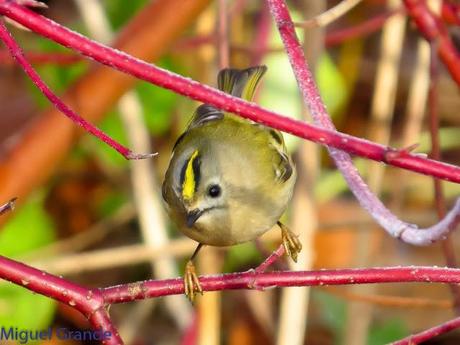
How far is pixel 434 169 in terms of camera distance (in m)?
0.82

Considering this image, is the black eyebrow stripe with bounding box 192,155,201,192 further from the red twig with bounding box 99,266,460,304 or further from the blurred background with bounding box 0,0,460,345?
the red twig with bounding box 99,266,460,304

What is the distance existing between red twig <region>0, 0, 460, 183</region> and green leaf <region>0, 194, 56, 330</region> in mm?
1131

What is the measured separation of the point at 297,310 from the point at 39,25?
1316mm

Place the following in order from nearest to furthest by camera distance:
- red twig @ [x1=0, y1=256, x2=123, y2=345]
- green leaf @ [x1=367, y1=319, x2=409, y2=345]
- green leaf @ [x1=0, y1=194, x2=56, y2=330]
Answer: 1. red twig @ [x1=0, y1=256, x2=123, y2=345]
2. green leaf @ [x1=0, y1=194, x2=56, y2=330]
3. green leaf @ [x1=367, y1=319, x2=409, y2=345]

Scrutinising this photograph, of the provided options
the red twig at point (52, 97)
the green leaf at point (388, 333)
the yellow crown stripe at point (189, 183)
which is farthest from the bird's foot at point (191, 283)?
the green leaf at point (388, 333)

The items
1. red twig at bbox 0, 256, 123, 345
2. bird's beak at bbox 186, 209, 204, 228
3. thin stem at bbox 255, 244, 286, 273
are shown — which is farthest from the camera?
bird's beak at bbox 186, 209, 204, 228

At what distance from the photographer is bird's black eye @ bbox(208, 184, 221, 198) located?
152 cm

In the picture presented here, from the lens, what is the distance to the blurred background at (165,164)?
1.72 meters

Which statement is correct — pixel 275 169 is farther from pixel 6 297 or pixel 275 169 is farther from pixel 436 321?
pixel 436 321

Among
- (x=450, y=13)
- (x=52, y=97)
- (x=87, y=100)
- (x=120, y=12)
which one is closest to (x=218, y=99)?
(x=52, y=97)

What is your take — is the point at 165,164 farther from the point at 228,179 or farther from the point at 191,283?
the point at 191,283

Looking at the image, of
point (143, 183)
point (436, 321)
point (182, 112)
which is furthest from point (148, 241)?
point (436, 321)

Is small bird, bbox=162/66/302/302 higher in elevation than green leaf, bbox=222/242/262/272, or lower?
lower

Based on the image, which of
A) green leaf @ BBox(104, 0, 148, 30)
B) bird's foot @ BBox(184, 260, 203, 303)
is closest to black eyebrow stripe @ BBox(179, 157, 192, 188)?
bird's foot @ BBox(184, 260, 203, 303)
